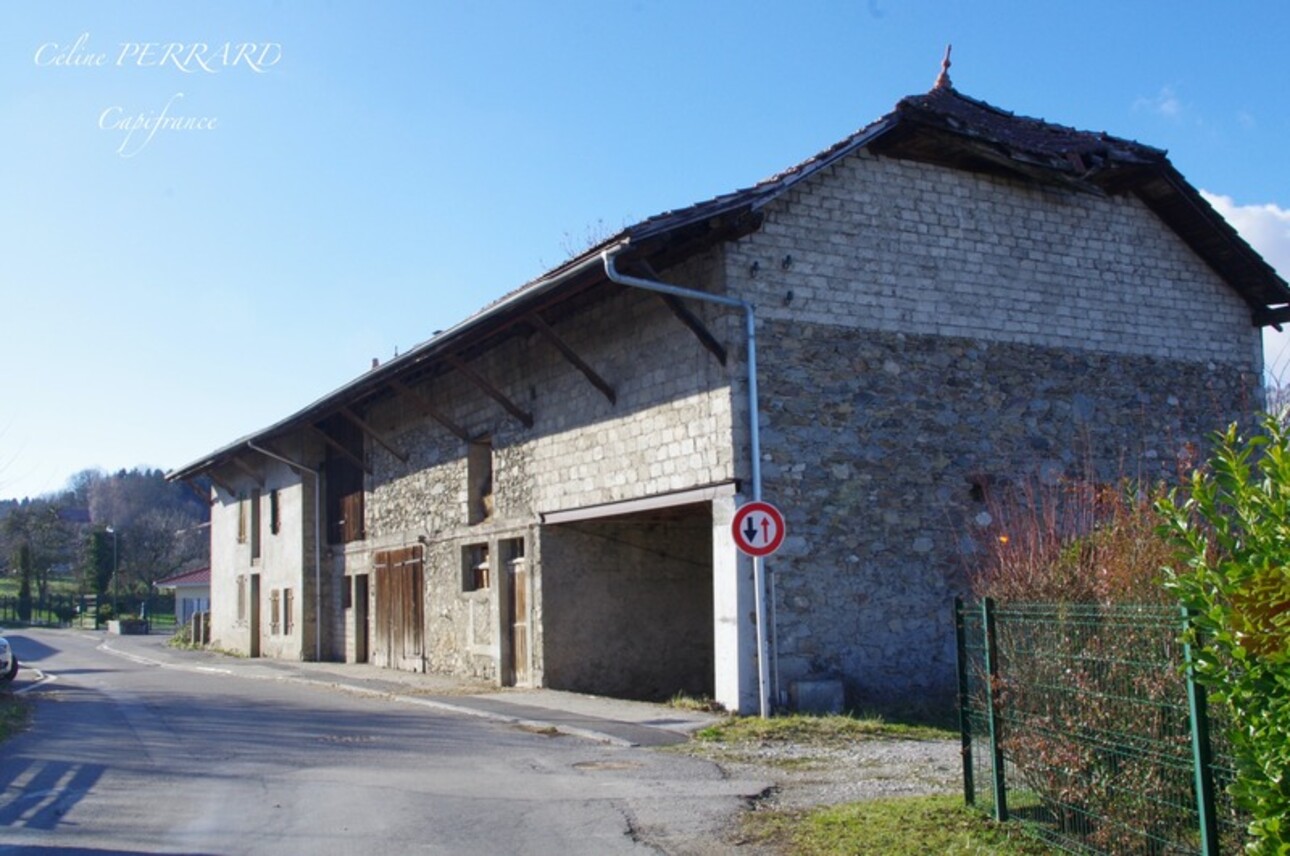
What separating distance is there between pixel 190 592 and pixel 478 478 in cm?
4733

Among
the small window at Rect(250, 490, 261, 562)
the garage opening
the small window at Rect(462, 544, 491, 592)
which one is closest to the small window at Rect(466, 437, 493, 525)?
the small window at Rect(462, 544, 491, 592)

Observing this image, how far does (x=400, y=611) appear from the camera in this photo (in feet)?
77.0

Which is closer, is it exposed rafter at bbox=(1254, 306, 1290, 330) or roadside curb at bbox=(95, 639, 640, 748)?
roadside curb at bbox=(95, 639, 640, 748)

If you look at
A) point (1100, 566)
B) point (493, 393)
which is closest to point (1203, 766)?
point (1100, 566)

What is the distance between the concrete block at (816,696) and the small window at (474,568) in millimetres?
Answer: 7731

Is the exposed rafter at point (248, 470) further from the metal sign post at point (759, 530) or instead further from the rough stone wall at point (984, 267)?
the metal sign post at point (759, 530)

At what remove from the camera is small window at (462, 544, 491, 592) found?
20266 mm

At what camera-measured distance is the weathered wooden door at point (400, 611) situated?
2256cm

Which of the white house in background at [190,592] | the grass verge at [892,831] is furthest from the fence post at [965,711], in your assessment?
the white house in background at [190,592]

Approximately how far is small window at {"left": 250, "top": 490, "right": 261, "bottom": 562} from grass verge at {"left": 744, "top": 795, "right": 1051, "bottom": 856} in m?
26.4

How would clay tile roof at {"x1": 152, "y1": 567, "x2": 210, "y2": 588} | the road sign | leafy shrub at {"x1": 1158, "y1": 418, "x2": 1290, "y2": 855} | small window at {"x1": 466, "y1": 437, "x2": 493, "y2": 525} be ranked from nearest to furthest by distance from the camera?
leafy shrub at {"x1": 1158, "y1": 418, "x2": 1290, "y2": 855} < the road sign < small window at {"x1": 466, "y1": 437, "x2": 493, "y2": 525} < clay tile roof at {"x1": 152, "y1": 567, "x2": 210, "y2": 588}

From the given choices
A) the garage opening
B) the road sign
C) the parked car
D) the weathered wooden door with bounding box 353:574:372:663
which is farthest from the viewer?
the weathered wooden door with bounding box 353:574:372:663

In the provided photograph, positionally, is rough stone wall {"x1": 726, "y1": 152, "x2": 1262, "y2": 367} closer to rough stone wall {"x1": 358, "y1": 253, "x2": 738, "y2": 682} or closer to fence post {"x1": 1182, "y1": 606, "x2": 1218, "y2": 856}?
rough stone wall {"x1": 358, "y1": 253, "x2": 738, "y2": 682}

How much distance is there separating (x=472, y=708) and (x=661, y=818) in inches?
304
